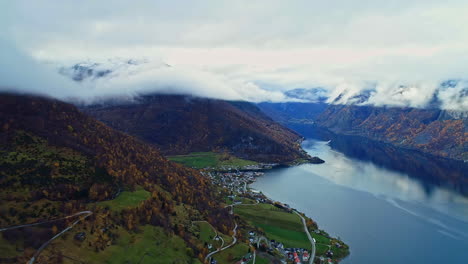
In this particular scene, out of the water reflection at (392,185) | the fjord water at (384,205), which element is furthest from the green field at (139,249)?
the water reflection at (392,185)

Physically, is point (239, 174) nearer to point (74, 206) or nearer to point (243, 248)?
point (243, 248)

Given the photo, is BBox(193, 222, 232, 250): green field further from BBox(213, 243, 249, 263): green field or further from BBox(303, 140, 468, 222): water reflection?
BBox(303, 140, 468, 222): water reflection

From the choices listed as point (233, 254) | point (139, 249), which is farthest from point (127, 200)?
point (233, 254)

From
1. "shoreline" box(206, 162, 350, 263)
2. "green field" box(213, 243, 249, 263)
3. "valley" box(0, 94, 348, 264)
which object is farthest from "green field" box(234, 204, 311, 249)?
"green field" box(213, 243, 249, 263)

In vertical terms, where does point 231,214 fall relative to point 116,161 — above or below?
below

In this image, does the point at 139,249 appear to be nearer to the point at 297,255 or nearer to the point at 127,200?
the point at 127,200

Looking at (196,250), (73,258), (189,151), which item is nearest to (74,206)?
(73,258)
